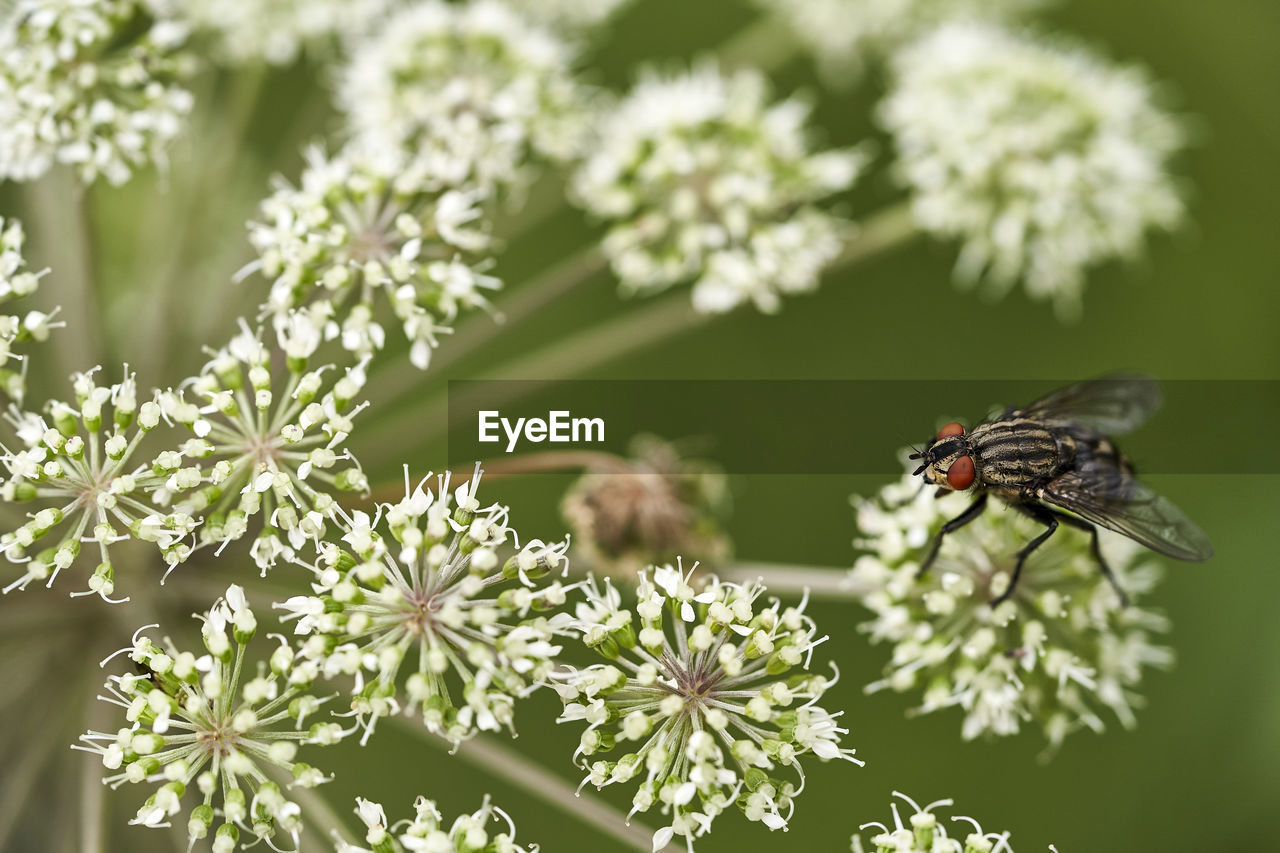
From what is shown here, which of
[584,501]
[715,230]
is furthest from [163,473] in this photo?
[715,230]

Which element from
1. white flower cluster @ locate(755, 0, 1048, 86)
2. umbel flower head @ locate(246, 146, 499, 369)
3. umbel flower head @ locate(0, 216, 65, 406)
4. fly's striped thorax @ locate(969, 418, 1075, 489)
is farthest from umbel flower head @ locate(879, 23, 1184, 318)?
umbel flower head @ locate(0, 216, 65, 406)

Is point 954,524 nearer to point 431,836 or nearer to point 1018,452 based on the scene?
point 1018,452

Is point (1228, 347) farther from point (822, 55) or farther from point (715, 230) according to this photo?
point (715, 230)

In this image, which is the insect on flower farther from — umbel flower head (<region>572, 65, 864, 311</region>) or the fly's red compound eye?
umbel flower head (<region>572, 65, 864, 311</region>)

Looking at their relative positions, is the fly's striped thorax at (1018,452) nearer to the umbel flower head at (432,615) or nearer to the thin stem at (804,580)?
the thin stem at (804,580)

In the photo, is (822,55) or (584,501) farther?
(822,55)

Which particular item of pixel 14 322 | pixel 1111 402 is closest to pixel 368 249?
pixel 14 322

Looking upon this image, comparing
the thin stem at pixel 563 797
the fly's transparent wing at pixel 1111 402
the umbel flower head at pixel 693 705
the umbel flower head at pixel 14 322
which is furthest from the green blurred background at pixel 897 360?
the umbel flower head at pixel 693 705
